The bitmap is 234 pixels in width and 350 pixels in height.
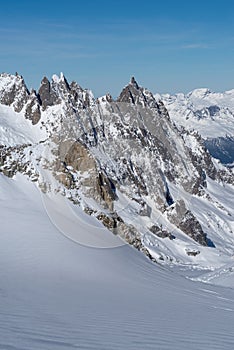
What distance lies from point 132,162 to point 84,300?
4963 inches

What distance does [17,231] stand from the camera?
78.9ft

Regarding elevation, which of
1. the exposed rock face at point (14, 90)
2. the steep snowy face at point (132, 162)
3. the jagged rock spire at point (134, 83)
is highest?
the jagged rock spire at point (134, 83)

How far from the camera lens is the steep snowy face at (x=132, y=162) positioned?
86125mm

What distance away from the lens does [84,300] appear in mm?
15141

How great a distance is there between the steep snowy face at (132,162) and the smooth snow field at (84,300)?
3754cm

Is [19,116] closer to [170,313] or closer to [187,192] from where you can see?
[187,192]

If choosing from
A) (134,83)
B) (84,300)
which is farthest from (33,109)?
(84,300)

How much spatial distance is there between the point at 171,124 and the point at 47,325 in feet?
623

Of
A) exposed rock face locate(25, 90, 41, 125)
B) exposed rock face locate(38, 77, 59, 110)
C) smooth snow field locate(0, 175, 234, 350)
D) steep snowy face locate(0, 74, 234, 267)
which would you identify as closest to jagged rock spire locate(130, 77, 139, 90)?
steep snowy face locate(0, 74, 234, 267)

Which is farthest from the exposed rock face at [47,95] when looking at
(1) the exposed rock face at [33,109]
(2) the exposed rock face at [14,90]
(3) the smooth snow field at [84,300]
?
(3) the smooth snow field at [84,300]

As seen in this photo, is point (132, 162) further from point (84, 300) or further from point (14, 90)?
point (84, 300)

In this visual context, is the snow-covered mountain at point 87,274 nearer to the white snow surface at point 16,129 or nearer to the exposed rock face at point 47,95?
the white snow surface at point 16,129

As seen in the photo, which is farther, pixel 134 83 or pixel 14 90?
pixel 134 83

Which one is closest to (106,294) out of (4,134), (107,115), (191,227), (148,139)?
(191,227)
